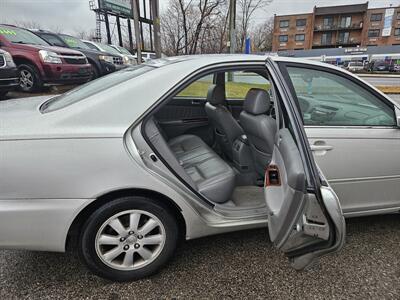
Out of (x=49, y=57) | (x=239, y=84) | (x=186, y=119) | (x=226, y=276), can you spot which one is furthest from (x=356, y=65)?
(x=226, y=276)

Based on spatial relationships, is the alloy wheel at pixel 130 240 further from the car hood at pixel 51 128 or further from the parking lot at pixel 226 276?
the car hood at pixel 51 128

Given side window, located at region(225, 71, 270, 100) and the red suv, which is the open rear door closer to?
side window, located at region(225, 71, 270, 100)

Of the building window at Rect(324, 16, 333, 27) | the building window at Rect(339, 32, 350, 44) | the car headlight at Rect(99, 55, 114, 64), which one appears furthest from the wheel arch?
the building window at Rect(324, 16, 333, 27)

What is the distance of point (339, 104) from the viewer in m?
2.32

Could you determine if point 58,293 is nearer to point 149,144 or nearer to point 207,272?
point 207,272

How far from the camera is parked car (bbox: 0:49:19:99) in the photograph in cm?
581

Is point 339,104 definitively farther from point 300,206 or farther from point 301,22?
point 301,22

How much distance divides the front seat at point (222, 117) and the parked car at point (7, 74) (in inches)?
199

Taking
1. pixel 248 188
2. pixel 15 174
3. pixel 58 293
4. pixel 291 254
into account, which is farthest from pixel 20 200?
pixel 248 188

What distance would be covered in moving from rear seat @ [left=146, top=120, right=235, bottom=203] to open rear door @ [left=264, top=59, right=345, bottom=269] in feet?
1.82

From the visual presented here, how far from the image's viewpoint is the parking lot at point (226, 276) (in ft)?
6.00

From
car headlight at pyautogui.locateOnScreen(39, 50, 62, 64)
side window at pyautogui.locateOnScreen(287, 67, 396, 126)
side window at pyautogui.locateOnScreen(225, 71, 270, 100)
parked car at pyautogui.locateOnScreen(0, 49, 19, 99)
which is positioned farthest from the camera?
car headlight at pyautogui.locateOnScreen(39, 50, 62, 64)

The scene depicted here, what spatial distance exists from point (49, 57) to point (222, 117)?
6.12 meters

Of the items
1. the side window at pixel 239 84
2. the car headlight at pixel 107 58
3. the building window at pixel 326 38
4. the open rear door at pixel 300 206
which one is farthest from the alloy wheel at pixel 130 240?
the building window at pixel 326 38
